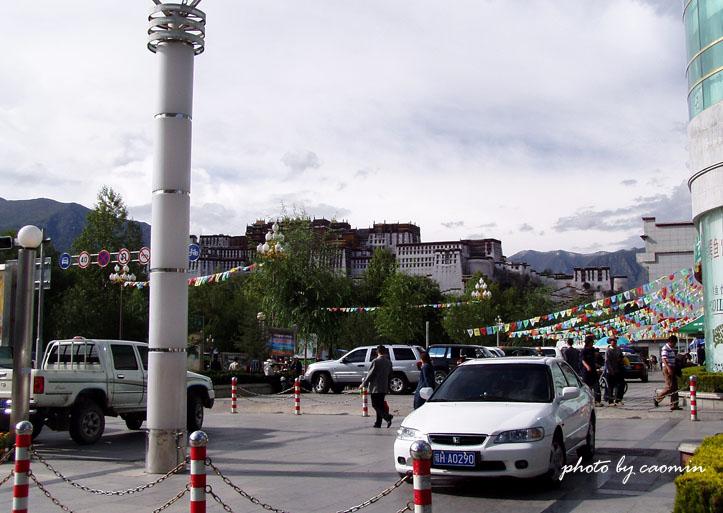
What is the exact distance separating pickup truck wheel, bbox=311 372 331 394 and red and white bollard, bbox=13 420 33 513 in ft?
69.5

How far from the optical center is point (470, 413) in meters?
8.20

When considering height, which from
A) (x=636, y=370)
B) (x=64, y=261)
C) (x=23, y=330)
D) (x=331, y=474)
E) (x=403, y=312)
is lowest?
(x=331, y=474)

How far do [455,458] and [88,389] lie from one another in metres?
8.07

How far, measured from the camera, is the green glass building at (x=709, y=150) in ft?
66.1

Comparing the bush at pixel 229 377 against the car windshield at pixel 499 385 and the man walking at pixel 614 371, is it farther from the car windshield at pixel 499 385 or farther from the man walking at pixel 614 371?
the car windshield at pixel 499 385

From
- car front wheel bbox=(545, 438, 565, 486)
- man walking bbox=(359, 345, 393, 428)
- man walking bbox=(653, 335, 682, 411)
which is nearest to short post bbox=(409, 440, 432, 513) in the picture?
car front wheel bbox=(545, 438, 565, 486)

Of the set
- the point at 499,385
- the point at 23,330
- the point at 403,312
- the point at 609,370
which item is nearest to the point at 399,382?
the point at 609,370

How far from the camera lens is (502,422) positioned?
7.81 metres

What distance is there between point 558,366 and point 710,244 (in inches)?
526

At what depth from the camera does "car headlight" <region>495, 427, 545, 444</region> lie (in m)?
7.61

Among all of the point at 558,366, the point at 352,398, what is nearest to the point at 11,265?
the point at 558,366

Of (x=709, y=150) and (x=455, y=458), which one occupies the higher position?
(x=709, y=150)

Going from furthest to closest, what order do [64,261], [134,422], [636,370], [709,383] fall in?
[636,370], [64,261], [709,383], [134,422]

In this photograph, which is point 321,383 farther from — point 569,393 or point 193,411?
point 569,393
